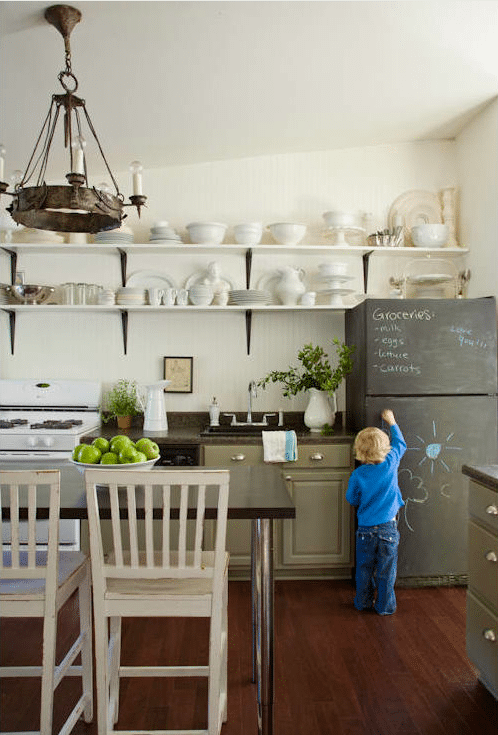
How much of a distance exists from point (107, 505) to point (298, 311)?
252 centimetres

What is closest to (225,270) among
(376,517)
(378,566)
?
(376,517)

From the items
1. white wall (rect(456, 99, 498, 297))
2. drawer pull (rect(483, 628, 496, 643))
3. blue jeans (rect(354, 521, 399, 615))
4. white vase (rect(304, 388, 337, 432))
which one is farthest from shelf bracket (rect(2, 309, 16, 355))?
drawer pull (rect(483, 628, 496, 643))

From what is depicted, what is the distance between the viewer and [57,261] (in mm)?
4281

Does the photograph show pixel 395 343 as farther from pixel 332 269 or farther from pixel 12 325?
pixel 12 325

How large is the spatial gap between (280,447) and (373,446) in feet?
2.01

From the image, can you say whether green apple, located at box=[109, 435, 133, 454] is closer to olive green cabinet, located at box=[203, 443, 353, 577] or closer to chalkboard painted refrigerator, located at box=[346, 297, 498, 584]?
olive green cabinet, located at box=[203, 443, 353, 577]

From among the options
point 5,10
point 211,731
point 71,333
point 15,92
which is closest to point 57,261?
point 71,333

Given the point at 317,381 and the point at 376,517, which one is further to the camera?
the point at 317,381

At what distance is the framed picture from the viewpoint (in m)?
4.30

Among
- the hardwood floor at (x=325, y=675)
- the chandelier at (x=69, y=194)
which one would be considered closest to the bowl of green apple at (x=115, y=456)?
the chandelier at (x=69, y=194)

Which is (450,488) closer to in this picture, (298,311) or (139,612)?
(298,311)

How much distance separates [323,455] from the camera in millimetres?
3773

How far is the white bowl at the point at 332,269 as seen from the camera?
4137 millimetres

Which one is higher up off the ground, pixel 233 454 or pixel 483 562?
pixel 233 454
